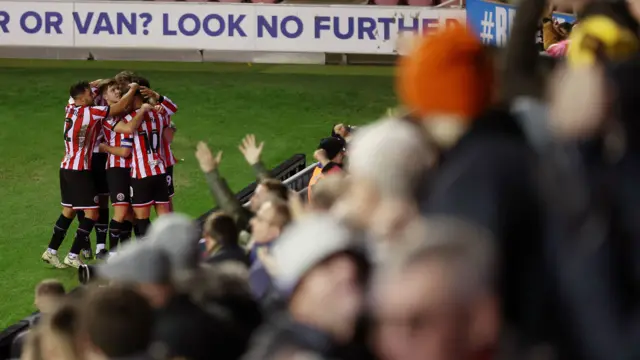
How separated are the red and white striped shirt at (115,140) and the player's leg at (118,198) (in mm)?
54

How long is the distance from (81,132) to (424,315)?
868cm

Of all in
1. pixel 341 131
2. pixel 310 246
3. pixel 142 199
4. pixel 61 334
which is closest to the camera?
pixel 310 246

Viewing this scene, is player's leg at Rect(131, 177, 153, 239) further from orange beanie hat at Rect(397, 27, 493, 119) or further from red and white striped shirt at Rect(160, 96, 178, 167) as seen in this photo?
orange beanie hat at Rect(397, 27, 493, 119)

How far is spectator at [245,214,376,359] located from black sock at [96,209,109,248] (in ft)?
26.6

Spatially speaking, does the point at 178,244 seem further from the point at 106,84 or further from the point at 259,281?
the point at 106,84

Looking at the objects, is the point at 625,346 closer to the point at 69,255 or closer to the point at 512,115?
the point at 512,115

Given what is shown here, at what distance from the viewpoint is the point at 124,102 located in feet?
33.9

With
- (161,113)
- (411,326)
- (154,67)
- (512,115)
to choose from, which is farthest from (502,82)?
(154,67)

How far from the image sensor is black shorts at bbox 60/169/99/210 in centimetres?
1065

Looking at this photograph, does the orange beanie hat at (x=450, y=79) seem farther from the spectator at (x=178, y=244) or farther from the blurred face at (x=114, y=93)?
the blurred face at (x=114, y=93)

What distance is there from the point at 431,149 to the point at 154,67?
53.4 feet

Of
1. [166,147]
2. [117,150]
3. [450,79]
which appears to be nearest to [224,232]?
[450,79]

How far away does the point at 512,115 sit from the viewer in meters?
3.26

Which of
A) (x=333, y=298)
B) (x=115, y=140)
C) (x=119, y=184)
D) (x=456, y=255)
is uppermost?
(x=456, y=255)
